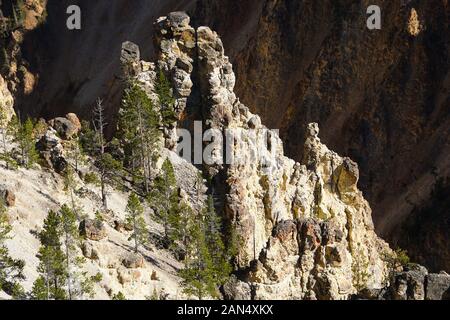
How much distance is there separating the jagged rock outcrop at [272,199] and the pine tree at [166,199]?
5591 mm

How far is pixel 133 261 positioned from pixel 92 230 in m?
3.96

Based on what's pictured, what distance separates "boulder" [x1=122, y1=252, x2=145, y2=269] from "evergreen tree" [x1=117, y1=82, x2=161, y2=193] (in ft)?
41.6

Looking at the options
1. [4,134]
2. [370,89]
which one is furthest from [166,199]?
[370,89]

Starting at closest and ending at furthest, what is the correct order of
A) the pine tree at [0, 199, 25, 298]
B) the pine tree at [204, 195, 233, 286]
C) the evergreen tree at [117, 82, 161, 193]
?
the pine tree at [0, 199, 25, 298] → the pine tree at [204, 195, 233, 286] → the evergreen tree at [117, 82, 161, 193]

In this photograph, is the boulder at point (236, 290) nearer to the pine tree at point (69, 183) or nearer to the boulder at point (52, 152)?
the pine tree at point (69, 183)

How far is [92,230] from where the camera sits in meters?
72.3

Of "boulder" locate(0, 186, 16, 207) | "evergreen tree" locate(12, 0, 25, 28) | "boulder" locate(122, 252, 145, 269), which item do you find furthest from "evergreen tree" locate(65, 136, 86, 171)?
"evergreen tree" locate(12, 0, 25, 28)

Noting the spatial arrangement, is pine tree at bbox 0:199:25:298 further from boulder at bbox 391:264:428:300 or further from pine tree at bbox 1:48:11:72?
pine tree at bbox 1:48:11:72

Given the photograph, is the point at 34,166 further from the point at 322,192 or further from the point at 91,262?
the point at 322,192

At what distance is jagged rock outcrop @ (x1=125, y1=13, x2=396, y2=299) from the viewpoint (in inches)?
3123

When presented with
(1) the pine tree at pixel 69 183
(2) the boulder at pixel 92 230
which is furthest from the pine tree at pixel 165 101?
(2) the boulder at pixel 92 230

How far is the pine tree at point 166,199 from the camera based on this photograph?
80.6 meters

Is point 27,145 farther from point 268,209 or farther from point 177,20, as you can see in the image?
point 177,20

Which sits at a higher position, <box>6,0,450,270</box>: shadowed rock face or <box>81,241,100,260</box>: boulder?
<box>6,0,450,270</box>: shadowed rock face
